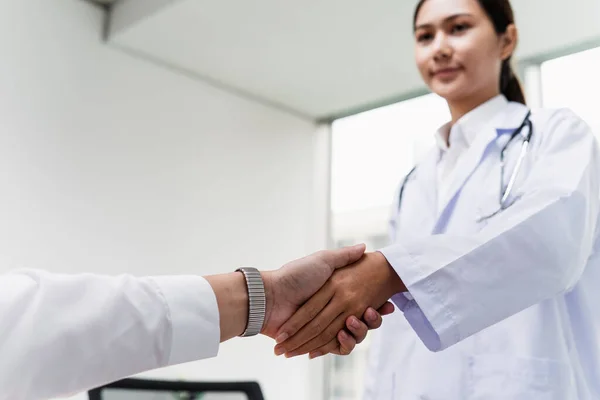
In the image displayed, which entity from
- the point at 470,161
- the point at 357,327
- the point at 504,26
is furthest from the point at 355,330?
the point at 504,26

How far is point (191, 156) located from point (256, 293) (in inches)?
67.6

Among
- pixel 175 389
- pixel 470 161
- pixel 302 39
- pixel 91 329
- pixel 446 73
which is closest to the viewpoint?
pixel 91 329

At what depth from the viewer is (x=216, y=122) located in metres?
2.76

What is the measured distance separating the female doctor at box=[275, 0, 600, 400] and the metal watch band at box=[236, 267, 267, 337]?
0.10 meters

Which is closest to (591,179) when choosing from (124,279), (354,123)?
(124,279)

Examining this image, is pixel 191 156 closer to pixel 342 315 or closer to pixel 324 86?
pixel 324 86

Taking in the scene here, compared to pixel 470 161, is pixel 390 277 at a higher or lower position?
lower

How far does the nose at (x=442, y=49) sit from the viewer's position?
1323 mm

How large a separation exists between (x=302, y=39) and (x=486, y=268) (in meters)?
1.63

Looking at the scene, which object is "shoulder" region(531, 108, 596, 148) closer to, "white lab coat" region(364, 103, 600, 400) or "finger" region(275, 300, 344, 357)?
"white lab coat" region(364, 103, 600, 400)

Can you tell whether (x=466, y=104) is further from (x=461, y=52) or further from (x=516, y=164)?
(x=516, y=164)

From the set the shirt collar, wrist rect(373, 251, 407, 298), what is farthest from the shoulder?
wrist rect(373, 251, 407, 298)

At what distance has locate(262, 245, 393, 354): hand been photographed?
1.05 m

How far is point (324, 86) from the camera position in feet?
9.24
